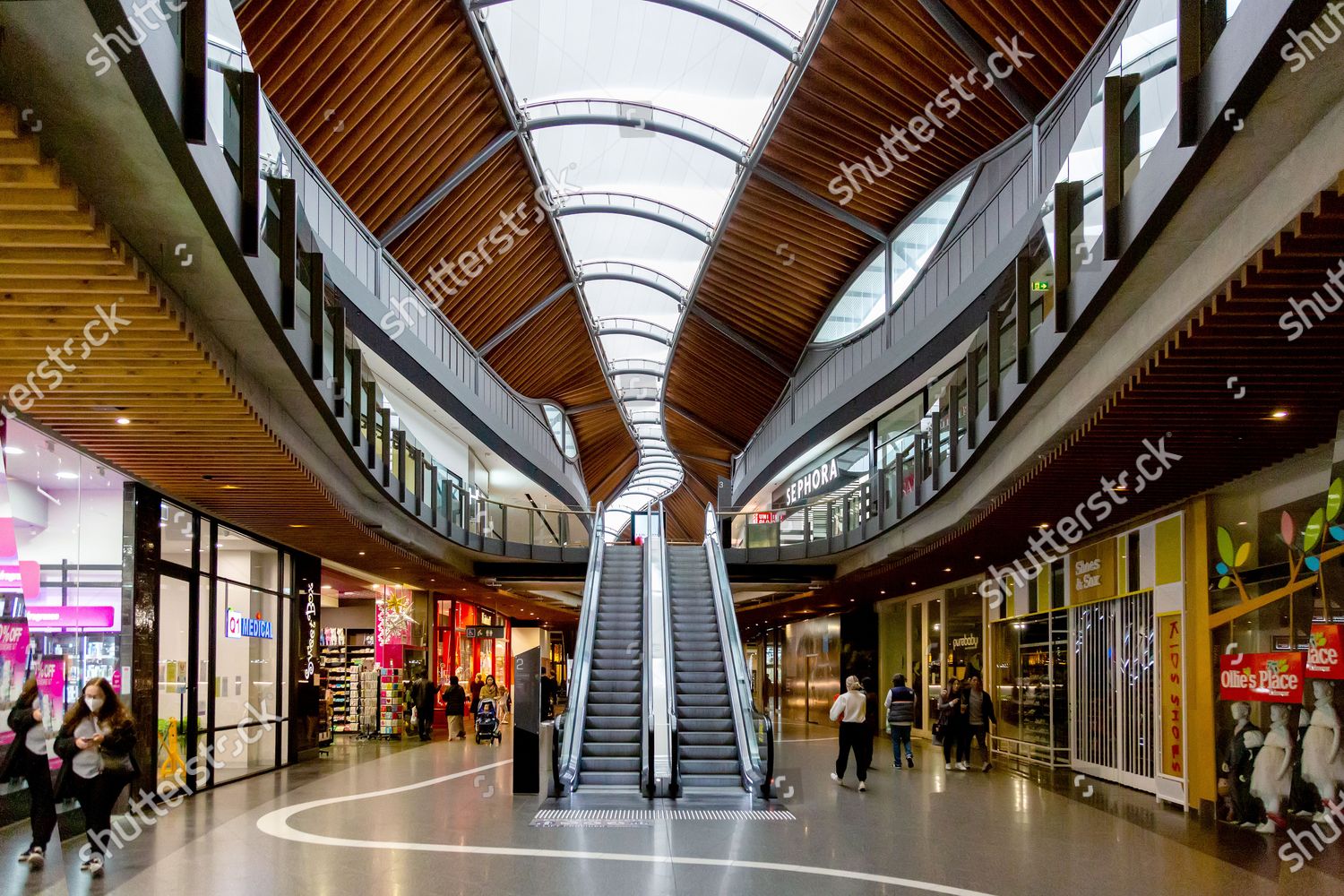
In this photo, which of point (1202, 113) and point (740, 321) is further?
point (740, 321)

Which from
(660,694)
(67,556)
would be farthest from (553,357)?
(67,556)

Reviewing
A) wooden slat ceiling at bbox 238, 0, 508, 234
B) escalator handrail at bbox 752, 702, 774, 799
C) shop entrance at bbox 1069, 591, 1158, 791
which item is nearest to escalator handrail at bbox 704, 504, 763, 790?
escalator handrail at bbox 752, 702, 774, 799

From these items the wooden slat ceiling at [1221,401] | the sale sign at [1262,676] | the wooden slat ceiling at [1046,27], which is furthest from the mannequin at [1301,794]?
the wooden slat ceiling at [1046,27]

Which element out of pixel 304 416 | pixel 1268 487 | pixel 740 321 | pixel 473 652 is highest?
pixel 740 321

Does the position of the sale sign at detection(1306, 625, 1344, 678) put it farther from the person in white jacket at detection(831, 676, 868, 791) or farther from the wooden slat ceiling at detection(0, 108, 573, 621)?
the wooden slat ceiling at detection(0, 108, 573, 621)

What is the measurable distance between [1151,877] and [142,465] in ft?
Answer: 30.6

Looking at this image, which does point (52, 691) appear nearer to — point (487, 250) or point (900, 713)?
point (900, 713)

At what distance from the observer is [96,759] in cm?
899

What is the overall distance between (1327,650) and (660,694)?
26.8ft

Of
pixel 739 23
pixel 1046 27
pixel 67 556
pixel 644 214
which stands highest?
pixel 739 23

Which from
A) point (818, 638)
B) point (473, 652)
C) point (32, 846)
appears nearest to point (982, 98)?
point (32, 846)

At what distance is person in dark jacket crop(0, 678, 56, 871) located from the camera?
8.99 metres

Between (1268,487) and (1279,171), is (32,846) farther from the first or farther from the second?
(1268,487)

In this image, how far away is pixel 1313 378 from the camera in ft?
25.4
